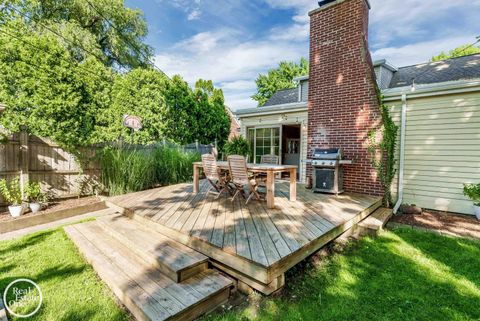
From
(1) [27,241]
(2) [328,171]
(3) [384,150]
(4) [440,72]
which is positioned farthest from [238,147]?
(4) [440,72]

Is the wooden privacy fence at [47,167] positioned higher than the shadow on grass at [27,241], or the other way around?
the wooden privacy fence at [47,167]

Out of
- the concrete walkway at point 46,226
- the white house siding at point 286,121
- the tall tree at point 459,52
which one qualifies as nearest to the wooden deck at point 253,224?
the concrete walkway at point 46,226

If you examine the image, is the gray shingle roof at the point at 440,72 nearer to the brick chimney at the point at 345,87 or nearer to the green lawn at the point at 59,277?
the brick chimney at the point at 345,87

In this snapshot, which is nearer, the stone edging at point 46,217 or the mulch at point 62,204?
the stone edging at point 46,217

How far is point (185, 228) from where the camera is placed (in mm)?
2875

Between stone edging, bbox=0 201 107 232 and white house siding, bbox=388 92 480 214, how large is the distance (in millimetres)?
7172

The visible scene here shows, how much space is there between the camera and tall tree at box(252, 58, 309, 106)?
26047 mm

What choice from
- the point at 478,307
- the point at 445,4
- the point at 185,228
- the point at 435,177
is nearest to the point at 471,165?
the point at 435,177

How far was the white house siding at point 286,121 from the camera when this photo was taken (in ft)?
23.4

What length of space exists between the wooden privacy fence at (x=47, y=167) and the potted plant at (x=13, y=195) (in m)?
0.13

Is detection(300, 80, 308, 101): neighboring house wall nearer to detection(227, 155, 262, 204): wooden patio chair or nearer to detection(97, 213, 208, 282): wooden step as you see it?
detection(227, 155, 262, 204): wooden patio chair

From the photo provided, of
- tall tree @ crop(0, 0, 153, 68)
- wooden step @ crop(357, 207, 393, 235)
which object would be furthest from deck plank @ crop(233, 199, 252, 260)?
tall tree @ crop(0, 0, 153, 68)

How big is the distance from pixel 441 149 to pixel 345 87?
7.65 feet

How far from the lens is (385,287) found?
241cm
